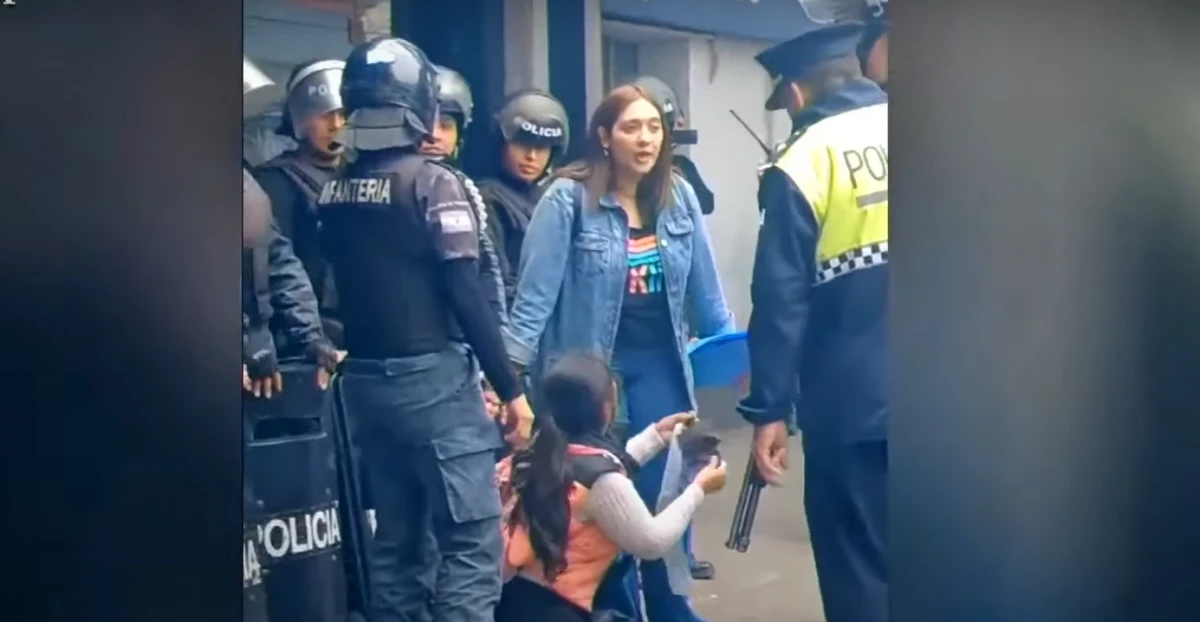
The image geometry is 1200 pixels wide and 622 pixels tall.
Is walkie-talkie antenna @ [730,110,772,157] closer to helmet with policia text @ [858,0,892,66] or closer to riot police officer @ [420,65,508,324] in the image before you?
helmet with policia text @ [858,0,892,66]

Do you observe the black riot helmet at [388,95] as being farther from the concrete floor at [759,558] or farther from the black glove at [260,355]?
the concrete floor at [759,558]

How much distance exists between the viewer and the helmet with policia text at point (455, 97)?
2523mm

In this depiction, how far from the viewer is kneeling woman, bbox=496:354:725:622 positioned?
99.7 inches

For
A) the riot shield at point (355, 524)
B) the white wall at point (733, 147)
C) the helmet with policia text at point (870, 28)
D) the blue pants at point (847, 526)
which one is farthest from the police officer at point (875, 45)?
the riot shield at point (355, 524)

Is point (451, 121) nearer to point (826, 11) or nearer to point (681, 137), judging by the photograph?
point (681, 137)

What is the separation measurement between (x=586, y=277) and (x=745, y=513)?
57 cm

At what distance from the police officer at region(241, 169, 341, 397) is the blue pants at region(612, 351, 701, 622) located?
58cm

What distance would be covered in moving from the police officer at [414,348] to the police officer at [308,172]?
0.02m

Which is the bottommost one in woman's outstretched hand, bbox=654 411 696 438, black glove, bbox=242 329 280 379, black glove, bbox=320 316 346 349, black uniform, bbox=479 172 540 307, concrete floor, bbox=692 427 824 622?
concrete floor, bbox=692 427 824 622

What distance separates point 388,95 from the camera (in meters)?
2.52

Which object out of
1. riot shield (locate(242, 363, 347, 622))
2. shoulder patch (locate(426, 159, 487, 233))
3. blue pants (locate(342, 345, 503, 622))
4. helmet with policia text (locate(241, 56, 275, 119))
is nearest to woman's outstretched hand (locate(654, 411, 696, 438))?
blue pants (locate(342, 345, 503, 622))

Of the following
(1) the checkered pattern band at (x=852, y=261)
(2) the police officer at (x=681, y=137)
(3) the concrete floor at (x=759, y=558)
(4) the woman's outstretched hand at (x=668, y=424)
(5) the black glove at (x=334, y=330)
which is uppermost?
(2) the police officer at (x=681, y=137)

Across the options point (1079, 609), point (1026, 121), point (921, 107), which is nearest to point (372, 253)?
point (921, 107)

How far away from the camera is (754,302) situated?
8.45ft
